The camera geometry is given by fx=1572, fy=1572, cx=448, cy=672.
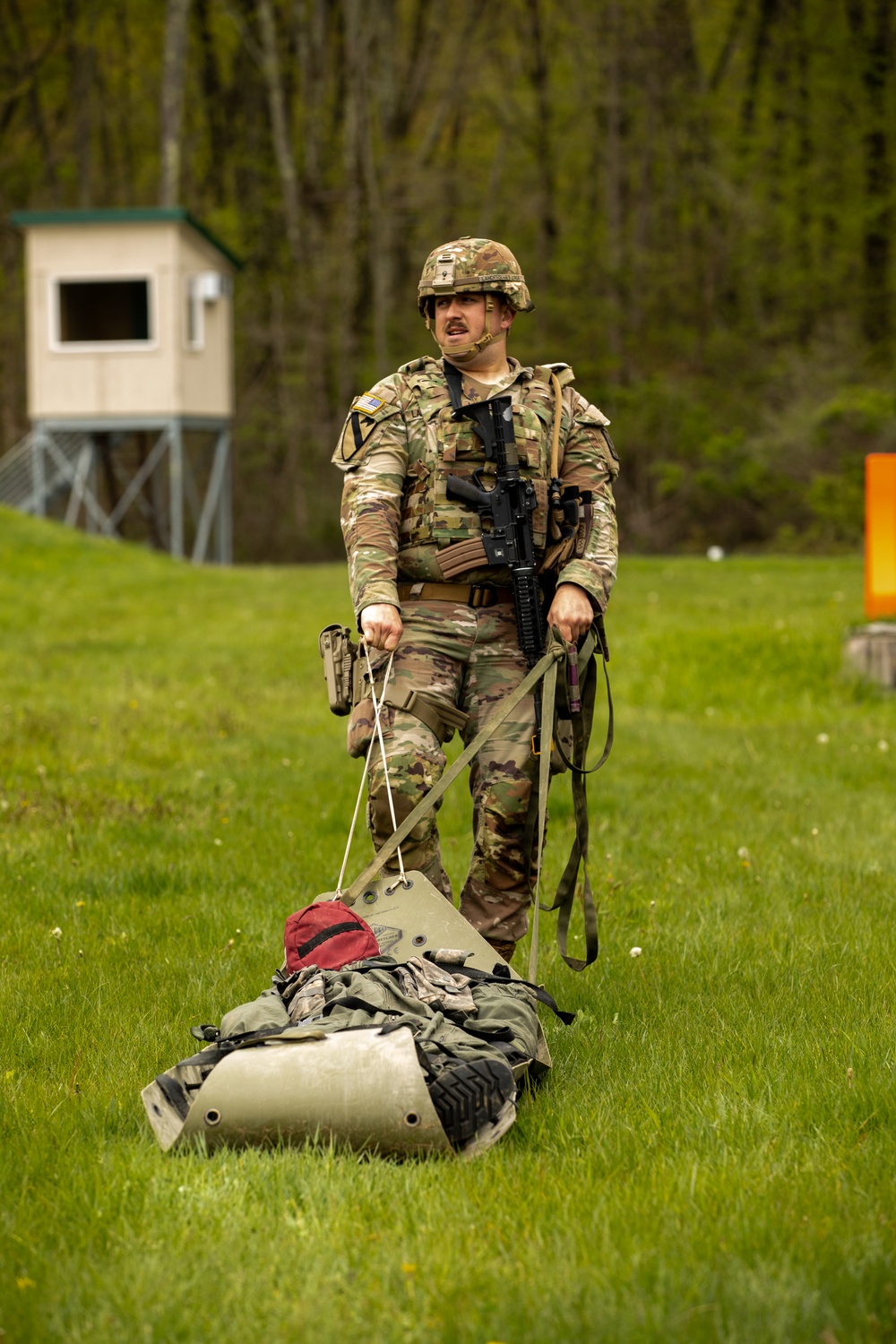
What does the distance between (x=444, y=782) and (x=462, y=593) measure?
0.80 m

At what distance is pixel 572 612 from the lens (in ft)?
16.5

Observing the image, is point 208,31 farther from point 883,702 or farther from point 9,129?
point 883,702

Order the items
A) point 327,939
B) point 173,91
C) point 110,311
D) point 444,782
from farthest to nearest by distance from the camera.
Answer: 1. point 173,91
2. point 110,311
3. point 444,782
4. point 327,939

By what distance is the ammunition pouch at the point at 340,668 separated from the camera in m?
5.12

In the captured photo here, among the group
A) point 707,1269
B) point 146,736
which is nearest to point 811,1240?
point 707,1269

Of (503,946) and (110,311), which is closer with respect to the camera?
(503,946)

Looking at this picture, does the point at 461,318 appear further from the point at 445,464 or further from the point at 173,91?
the point at 173,91

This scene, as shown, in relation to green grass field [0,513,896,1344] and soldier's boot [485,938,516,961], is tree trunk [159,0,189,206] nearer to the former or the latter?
green grass field [0,513,896,1344]

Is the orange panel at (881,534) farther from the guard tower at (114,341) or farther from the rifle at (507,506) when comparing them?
the guard tower at (114,341)

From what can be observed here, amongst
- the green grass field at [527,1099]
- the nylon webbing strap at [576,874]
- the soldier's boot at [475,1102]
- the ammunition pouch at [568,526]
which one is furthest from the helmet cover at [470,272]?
the soldier's boot at [475,1102]

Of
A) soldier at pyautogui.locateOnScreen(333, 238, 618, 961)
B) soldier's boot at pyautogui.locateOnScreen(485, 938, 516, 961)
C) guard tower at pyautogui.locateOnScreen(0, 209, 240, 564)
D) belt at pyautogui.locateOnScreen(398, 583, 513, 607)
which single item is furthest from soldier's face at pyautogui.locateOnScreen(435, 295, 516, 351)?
guard tower at pyautogui.locateOnScreen(0, 209, 240, 564)

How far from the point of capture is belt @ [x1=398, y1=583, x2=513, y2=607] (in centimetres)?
526

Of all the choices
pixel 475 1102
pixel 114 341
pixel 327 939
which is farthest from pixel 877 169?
pixel 475 1102

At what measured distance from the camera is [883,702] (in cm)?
1183
